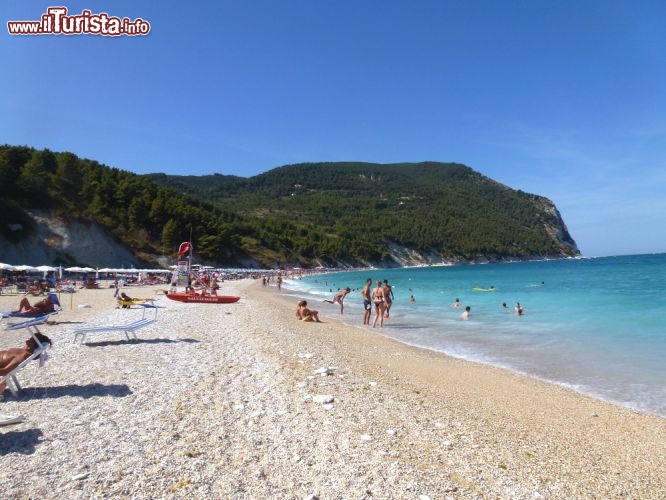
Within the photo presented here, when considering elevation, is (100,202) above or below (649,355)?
above

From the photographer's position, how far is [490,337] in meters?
14.6

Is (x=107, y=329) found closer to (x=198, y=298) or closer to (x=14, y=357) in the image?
(x=14, y=357)

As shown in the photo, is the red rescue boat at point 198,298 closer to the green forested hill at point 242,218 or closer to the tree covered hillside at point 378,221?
the green forested hill at point 242,218

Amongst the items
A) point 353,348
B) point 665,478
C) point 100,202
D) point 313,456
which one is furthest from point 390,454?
point 100,202

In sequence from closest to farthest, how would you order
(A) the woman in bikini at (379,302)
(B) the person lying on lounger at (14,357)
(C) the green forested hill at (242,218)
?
(B) the person lying on lounger at (14,357), (A) the woman in bikini at (379,302), (C) the green forested hill at (242,218)

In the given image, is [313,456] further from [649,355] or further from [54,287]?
[54,287]

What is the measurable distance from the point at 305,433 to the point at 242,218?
120858 millimetres

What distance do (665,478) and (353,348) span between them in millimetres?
7271

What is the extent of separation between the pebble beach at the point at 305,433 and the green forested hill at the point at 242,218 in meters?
46.3

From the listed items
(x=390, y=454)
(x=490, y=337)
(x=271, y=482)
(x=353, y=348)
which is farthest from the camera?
(x=490, y=337)

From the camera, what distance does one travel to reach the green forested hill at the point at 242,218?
55.7 meters

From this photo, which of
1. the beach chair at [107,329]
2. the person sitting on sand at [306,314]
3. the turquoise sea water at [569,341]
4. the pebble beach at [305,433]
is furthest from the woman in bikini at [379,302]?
the beach chair at [107,329]

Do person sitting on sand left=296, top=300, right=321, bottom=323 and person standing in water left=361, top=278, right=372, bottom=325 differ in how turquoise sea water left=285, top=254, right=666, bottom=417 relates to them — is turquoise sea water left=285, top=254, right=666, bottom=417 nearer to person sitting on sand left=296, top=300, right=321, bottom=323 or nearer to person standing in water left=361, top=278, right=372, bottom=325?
person standing in water left=361, top=278, right=372, bottom=325

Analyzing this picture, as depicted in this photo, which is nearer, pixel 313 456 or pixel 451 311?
Result: pixel 313 456
